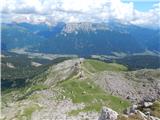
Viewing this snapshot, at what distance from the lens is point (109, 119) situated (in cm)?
9406

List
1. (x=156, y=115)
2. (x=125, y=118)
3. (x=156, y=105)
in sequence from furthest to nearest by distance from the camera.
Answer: (x=156, y=105) → (x=156, y=115) → (x=125, y=118)

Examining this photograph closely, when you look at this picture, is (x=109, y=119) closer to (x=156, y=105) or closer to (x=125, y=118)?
(x=125, y=118)

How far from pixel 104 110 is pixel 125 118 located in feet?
22.5

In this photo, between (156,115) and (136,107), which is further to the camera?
(136,107)

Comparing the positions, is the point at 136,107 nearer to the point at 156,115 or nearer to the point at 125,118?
the point at 156,115

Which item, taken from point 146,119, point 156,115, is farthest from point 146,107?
point 146,119

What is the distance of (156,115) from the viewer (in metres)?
107

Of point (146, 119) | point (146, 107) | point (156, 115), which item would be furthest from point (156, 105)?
point (146, 119)

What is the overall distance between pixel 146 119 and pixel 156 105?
22830 mm

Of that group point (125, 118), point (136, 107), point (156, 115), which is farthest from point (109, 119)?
point (136, 107)

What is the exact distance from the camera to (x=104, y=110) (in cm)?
9819

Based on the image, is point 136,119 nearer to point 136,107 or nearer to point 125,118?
point 125,118

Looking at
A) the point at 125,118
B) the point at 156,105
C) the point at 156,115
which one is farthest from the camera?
the point at 156,105

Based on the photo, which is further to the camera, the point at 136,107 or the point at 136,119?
the point at 136,107
